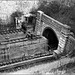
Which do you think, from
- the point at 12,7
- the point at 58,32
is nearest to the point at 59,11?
the point at 12,7

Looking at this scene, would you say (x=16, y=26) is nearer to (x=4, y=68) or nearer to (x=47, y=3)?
(x=47, y=3)

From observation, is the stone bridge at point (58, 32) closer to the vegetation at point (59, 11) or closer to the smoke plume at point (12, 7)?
the vegetation at point (59, 11)

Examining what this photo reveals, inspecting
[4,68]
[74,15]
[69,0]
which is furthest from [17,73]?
[69,0]

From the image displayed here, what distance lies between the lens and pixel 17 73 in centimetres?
742

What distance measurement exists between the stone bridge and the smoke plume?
4.98 meters

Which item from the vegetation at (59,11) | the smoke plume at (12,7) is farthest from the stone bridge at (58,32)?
the smoke plume at (12,7)

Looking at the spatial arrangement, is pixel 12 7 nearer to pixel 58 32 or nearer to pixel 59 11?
pixel 59 11

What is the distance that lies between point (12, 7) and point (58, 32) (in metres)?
8.74

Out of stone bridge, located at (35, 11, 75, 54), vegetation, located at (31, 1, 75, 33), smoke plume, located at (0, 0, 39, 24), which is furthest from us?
smoke plume, located at (0, 0, 39, 24)

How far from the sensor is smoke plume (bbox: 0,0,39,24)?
17578 millimetres

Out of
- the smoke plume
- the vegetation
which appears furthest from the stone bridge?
the smoke plume

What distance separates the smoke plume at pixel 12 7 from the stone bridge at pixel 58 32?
16.3ft

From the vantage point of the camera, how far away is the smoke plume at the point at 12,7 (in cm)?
1758

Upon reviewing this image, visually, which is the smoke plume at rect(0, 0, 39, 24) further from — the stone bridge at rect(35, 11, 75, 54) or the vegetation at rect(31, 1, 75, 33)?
the stone bridge at rect(35, 11, 75, 54)
